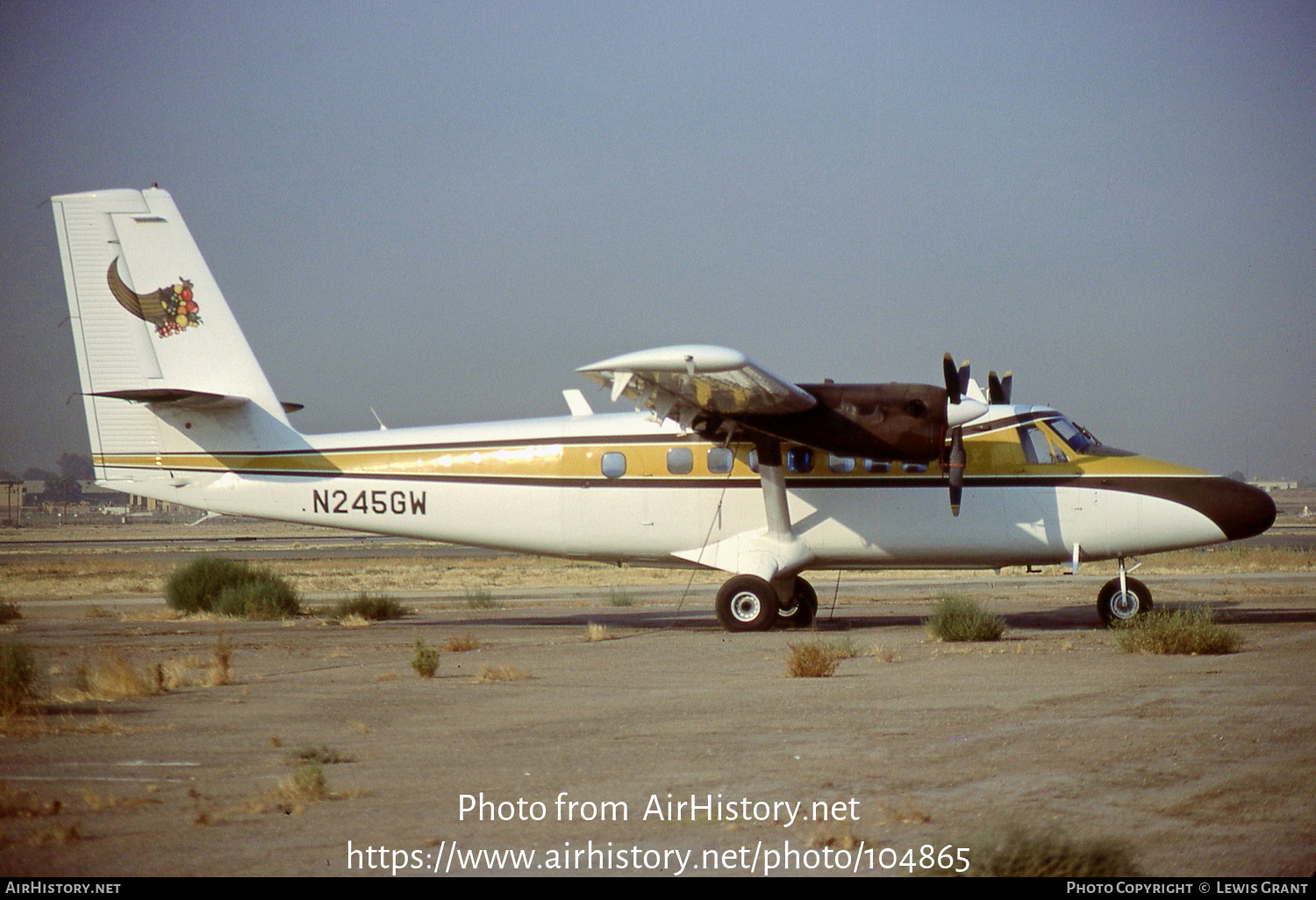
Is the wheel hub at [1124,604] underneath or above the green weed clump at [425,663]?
underneath

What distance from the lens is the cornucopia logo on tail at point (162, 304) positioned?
19.8 metres

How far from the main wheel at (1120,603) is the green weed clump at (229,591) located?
51.4 ft

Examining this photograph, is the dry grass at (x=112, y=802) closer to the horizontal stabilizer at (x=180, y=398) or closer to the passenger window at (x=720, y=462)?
the horizontal stabilizer at (x=180, y=398)

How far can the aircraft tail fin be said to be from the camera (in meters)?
19.8

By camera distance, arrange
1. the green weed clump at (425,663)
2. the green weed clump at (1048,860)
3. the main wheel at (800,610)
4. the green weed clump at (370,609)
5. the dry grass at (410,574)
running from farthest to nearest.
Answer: the dry grass at (410,574) → the green weed clump at (370,609) → the main wheel at (800,610) → the green weed clump at (425,663) → the green weed clump at (1048,860)

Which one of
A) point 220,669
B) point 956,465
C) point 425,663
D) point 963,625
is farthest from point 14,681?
point 956,465

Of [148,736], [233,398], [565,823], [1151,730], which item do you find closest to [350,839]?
[565,823]

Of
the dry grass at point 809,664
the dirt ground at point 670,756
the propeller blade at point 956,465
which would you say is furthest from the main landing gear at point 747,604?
the dry grass at point 809,664

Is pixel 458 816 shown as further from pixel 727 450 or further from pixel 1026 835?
pixel 727 450

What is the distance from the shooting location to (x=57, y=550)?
67.7m

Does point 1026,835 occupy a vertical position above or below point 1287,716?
above

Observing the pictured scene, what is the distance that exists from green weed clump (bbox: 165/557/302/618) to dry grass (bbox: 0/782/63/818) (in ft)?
54.2

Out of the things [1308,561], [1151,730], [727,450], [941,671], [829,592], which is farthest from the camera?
[1308,561]

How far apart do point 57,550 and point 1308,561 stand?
64.5 m
